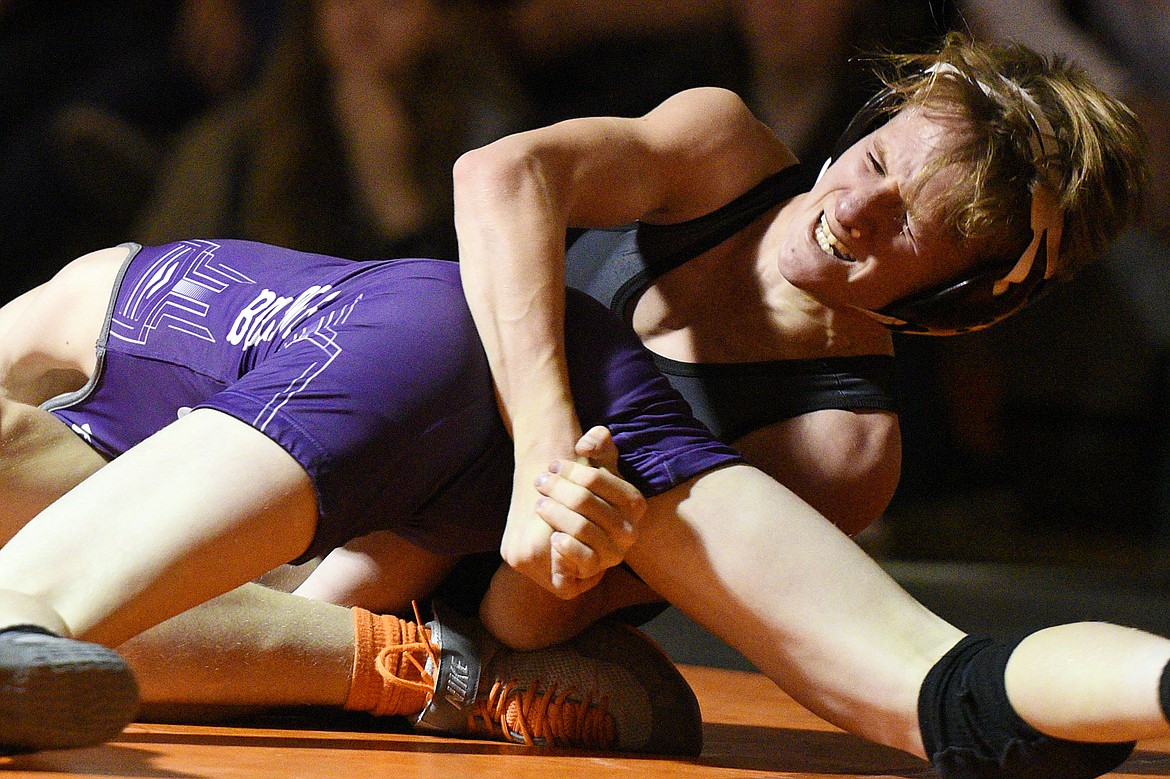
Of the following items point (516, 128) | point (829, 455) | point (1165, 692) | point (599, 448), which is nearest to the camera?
point (1165, 692)

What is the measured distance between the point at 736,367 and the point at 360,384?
0.43 metres

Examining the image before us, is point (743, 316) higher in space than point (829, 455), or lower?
higher

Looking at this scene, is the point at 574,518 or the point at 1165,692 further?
the point at 574,518

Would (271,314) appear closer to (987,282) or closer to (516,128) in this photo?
(987,282)

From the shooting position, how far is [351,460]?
3.24ft

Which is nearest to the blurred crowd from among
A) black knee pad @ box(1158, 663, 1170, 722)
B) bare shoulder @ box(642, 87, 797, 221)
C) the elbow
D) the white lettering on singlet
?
bare shoulder @ box(642, 87, 797, 221)

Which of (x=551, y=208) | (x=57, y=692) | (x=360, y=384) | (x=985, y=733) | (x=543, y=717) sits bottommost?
(x=543, y=717)

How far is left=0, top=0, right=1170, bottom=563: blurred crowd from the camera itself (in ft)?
9.61

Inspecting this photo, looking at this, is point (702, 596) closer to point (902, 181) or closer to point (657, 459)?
point (657, 459)

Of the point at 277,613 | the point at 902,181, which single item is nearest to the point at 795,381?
the point at 902,181

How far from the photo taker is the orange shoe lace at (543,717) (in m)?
1.18

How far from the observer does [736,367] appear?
4.24ft

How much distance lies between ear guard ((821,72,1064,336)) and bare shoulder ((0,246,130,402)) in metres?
0.79

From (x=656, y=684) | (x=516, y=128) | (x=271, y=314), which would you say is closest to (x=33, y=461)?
(x=271, y=314)
